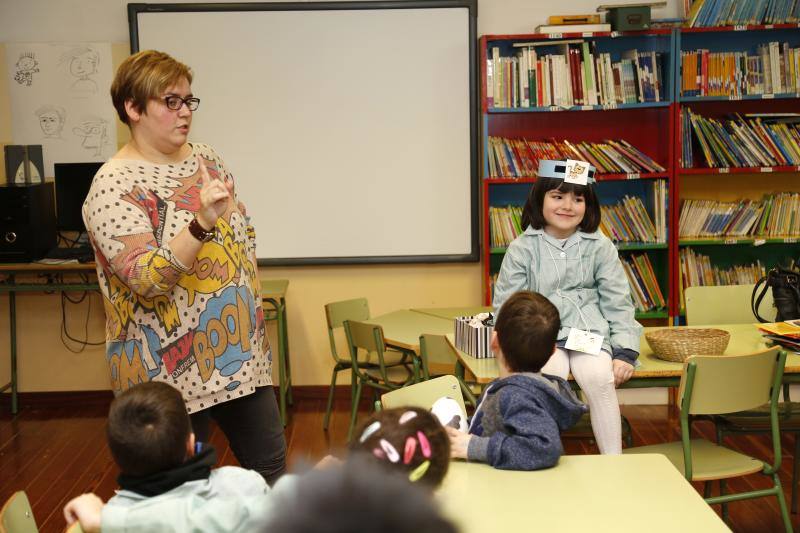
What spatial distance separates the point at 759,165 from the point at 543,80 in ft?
4.45

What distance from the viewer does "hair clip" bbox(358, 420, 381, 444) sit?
1.51 m

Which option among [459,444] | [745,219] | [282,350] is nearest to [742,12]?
[745,219]

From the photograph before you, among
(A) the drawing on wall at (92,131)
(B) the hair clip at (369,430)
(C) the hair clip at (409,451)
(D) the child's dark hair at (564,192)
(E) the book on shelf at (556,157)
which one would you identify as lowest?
(C) the hair clip at (409,451)

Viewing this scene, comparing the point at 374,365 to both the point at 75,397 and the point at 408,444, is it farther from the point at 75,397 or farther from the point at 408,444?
the point at 408,444

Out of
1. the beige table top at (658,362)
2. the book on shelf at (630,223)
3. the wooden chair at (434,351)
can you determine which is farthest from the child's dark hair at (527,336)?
the book on shelf at (630,223)

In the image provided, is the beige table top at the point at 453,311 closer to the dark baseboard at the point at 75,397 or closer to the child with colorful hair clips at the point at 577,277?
the dark baseboard at the point at 75,397

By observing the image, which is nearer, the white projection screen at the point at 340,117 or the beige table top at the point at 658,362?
the beige table top at the point at 658,362

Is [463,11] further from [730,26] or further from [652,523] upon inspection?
[652,523]

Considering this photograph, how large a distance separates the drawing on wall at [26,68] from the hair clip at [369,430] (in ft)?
15.3

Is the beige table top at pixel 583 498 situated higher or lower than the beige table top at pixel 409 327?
higher

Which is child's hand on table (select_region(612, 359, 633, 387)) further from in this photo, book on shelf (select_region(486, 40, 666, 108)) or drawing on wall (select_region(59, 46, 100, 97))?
drawing on wall (select_region(59, 46, 100, 97))

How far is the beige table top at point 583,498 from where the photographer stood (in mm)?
1709

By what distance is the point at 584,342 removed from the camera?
301cm

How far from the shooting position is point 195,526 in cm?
161
